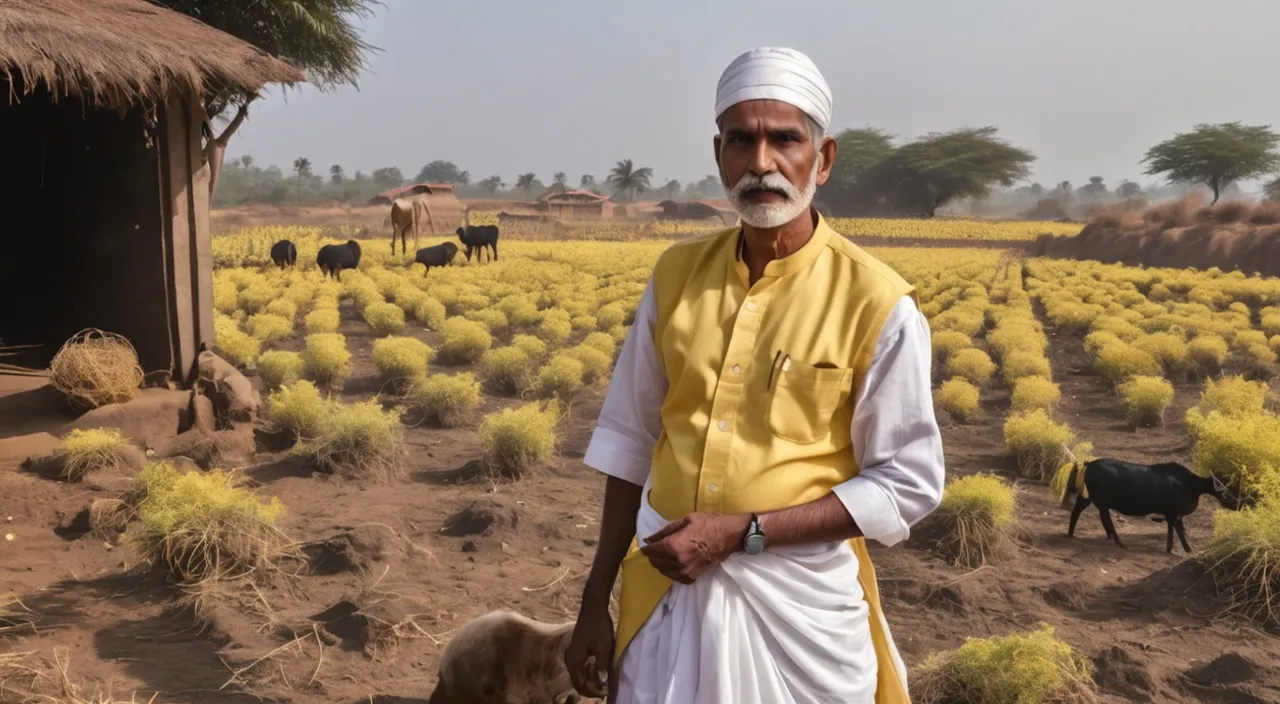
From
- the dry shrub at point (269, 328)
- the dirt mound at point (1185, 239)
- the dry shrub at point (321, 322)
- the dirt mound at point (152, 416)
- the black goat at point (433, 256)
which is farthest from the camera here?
the dirt mound at point (1185, 239)

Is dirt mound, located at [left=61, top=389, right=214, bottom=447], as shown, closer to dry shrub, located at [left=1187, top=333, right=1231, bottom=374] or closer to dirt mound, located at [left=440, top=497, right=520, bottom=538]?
dirt mound, located at [left=440, top=497, right=520, bottom=538]

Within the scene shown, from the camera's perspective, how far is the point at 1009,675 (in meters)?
3.61

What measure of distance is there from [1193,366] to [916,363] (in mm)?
10839

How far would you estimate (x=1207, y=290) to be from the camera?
18.6 metres

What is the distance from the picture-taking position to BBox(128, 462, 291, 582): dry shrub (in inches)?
183

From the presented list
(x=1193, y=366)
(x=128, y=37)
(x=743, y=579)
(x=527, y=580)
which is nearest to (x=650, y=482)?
(x=743, y=579)

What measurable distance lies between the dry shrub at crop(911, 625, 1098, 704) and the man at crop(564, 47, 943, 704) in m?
1.96

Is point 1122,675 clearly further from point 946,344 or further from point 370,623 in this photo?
point 946,344

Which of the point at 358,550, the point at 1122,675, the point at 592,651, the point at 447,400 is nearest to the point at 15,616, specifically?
the point at 358,550

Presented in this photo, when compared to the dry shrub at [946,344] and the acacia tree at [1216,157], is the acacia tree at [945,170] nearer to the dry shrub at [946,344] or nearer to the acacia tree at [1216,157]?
the acacia tree at [1216,157]

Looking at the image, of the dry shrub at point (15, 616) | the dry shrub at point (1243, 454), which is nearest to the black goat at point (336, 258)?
the dry shrub at point (15, 616)

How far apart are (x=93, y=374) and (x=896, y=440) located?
20.5 ft

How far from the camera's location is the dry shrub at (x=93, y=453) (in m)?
6.11

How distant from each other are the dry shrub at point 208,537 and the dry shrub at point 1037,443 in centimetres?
507
